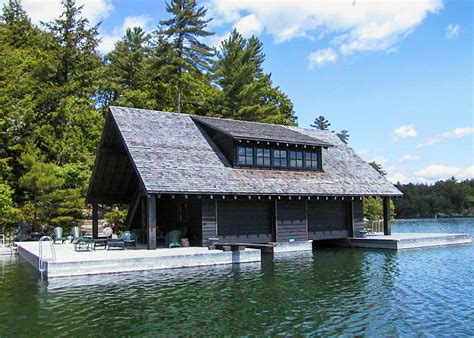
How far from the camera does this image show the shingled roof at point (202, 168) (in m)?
20.4

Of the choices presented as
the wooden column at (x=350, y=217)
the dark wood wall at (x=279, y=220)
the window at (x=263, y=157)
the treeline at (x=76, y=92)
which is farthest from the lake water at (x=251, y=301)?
the treeline at (x=76, y=92)

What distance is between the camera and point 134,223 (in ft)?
87.9

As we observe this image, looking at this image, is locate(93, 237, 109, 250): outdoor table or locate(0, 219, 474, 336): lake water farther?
locate(93, 237, 109, 250): outdoor table

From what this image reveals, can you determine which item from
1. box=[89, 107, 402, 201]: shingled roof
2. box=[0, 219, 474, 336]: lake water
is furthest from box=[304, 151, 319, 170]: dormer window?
box=[0, 219, 474, 336]: lake water

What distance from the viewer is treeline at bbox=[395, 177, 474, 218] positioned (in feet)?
388

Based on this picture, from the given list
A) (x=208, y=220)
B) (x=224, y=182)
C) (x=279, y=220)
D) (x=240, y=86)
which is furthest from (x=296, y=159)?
(x=240, y=86)

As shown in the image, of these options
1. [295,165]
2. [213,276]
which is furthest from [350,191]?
[213,276]

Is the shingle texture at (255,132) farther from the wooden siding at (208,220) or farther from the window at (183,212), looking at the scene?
the window at (183,212)

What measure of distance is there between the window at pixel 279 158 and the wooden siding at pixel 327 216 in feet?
8.75

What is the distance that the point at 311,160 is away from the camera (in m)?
26.9

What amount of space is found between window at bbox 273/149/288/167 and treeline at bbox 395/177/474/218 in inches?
4052

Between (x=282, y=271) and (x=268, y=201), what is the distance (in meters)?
7.37

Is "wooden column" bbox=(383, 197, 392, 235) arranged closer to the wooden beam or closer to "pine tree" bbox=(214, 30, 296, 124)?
the wooden beam

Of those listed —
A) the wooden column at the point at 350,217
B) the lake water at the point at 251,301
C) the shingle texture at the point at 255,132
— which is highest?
the shingle texture at the point at 255,132
